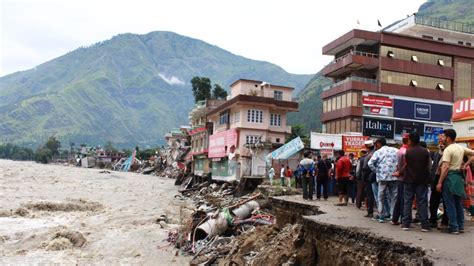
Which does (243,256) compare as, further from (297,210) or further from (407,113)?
(407,113)

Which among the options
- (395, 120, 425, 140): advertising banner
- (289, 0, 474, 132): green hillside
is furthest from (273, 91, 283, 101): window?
(289, 0, 474, 132): green hillside

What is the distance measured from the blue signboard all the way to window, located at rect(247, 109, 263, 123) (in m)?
12.8

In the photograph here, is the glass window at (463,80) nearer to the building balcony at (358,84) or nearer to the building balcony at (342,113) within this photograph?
the building balcony at (358,84)

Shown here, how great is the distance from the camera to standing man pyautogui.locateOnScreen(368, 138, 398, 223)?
8.78 m

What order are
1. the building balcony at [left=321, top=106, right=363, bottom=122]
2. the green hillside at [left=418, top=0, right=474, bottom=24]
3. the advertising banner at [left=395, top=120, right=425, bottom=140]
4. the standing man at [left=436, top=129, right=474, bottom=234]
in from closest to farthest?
1. the standing man at [left=436, top=129, right=474, bottom=234]
2. the building balcony at [left=321, top=106, right=363, bottom=122]
3. the advertising banner at [left=395, top=120, right=425, bottom=140]
4. the green hillside at [left=418, top=0, right=474, bottom=24]

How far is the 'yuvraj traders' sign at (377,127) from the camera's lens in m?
38.0

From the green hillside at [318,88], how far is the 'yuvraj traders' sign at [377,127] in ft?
210

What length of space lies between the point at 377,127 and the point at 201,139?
2409 cm

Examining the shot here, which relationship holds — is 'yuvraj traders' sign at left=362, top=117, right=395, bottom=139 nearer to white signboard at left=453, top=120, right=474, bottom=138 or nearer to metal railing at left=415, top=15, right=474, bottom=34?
metal railing at left=415, top=15, right=474, bottom=34

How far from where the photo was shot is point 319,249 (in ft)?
27.7

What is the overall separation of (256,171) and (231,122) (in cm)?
764

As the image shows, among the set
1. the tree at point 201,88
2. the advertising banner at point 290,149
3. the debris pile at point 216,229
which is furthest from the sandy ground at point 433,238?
the tree at point 201,88

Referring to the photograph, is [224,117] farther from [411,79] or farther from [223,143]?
[411,79]

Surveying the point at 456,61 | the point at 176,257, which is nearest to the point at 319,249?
the point at 176,257
